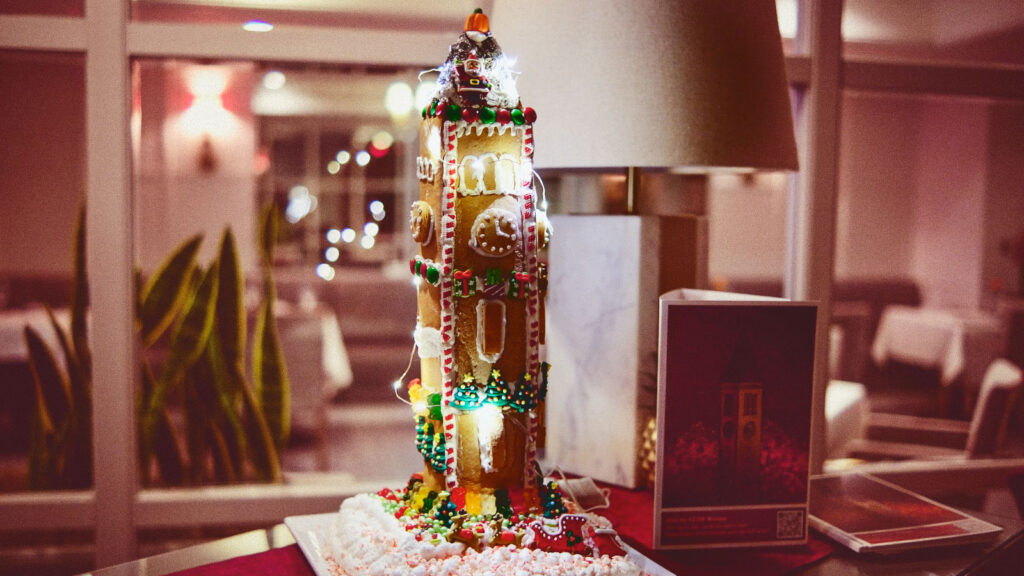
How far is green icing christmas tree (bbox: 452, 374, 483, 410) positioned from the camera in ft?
3.00

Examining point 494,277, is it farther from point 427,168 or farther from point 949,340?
point 949,340

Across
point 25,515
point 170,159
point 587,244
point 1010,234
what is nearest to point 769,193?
point 1010,234

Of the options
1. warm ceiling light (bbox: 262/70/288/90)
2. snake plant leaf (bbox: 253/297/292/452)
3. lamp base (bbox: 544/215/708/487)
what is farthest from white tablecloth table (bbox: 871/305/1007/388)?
warm ceiling light (bbox: 262/70/288/90)

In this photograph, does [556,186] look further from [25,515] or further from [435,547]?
[25,515]

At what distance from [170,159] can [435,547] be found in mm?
5790

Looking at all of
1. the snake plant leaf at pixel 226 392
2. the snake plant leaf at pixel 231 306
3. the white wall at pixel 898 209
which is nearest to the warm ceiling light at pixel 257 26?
the snake plant leaf at pixel 231 306

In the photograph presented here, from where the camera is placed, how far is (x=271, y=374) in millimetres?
1729

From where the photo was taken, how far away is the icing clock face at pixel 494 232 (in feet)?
2.99

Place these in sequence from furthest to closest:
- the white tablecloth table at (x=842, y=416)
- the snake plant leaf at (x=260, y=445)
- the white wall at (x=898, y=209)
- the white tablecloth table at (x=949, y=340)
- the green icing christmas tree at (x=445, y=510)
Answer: the white wall at (x=898, y=209)
the white tablecloth table at (x=949, y=340)
the white tablecloth table at (x=842, y=416)
the snake plant leaf at (x=260, y=445)
the green icing christmas tree at (x=445, y=510)

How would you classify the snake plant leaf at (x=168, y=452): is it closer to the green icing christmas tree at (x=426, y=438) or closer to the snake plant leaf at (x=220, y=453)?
the snake plant leaf at (x=220, y=453)

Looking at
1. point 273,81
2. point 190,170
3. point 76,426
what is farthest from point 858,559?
point 273,81

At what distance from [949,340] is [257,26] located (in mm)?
4357

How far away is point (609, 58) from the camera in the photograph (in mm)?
1025

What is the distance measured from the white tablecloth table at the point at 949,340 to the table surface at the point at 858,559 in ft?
11.3
